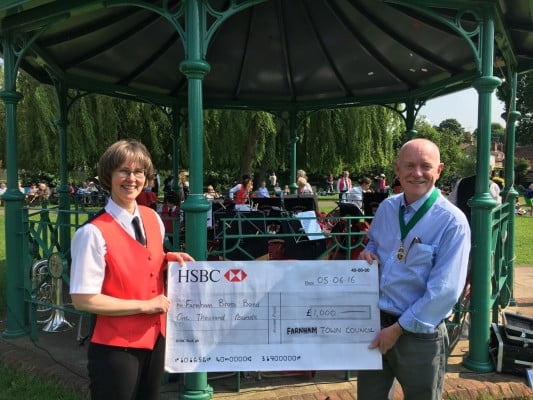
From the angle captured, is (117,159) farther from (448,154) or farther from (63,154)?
(448,154)

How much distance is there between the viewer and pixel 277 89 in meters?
8.32

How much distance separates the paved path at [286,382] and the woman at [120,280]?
62.0 inches

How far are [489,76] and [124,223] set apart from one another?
3.38 m

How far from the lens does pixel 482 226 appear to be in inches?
152

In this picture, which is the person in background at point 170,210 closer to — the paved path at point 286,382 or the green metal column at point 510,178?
the paved path at point 286,382

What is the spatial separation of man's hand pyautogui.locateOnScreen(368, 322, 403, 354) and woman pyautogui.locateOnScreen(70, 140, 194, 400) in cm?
114

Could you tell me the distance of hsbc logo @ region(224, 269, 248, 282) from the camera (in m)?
2.63

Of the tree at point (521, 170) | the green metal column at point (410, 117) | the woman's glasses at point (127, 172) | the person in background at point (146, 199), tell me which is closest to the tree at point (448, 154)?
the tree at point (521, 170)

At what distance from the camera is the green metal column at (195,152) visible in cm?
328

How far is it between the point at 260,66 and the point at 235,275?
556 cm

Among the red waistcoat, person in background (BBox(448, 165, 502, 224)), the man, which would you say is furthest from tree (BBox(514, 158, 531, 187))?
the red waistcoat

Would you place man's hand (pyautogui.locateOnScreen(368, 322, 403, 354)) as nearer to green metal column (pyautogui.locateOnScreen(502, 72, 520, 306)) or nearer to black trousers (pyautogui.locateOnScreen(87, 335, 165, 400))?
A: black trousers (pyautogui.locateOnScreen(87, 335, 165, 400))

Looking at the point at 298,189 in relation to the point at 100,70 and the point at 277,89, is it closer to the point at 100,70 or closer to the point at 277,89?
the point at 277,89

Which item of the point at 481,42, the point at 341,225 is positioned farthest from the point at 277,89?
the point at 481,42
